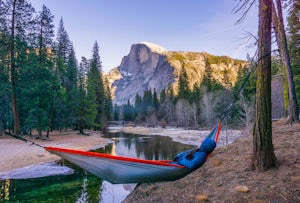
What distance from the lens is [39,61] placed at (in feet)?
42.8

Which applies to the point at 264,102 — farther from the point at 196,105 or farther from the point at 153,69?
the point at 153,69

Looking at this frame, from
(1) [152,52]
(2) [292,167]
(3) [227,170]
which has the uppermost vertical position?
(1) [152,52]

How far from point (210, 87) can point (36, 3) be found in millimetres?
23651

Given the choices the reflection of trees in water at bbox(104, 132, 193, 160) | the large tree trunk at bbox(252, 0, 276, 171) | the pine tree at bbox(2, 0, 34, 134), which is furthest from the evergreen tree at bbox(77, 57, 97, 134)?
the large tree trunk at bbox(252, 0, 276, 171)

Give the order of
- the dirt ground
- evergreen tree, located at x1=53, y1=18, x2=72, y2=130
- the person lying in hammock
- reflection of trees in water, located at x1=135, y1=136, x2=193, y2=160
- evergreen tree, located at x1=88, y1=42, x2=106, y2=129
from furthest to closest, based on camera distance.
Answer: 1. evergreen tree, located at x1=88, y1=42, x2=106, y2=129
2. evergreen tree, located at x1=53, y1=18, x2=72, y2=130
3. reflection of trees in water, located at x1=135, y1=136, x2=193, y2=160
4. the person lying in hammock
5. the dirt ground

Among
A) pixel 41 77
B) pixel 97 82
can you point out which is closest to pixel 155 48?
pixel 97 82

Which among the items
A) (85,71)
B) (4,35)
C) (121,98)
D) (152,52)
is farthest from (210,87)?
(152,52)

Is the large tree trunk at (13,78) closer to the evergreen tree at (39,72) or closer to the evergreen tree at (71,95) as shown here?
the evergreen tree at (39,72)

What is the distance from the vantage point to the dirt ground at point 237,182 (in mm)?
2036

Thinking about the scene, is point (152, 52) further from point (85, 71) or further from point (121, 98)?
point (85, 71)

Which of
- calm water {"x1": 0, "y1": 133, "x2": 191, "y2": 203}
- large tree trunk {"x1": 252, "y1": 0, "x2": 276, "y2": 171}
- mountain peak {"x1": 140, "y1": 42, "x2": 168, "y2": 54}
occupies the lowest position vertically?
calm water {"x1": 0, "y1": 133, "x2": 191, "y2": 203}

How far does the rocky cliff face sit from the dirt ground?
6636 cm

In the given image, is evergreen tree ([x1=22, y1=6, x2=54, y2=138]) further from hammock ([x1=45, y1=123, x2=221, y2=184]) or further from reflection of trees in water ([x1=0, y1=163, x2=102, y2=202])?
hammock ([x1=45, y1=123, x2=221, y2=184])

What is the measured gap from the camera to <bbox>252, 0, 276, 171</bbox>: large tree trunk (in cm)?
241
